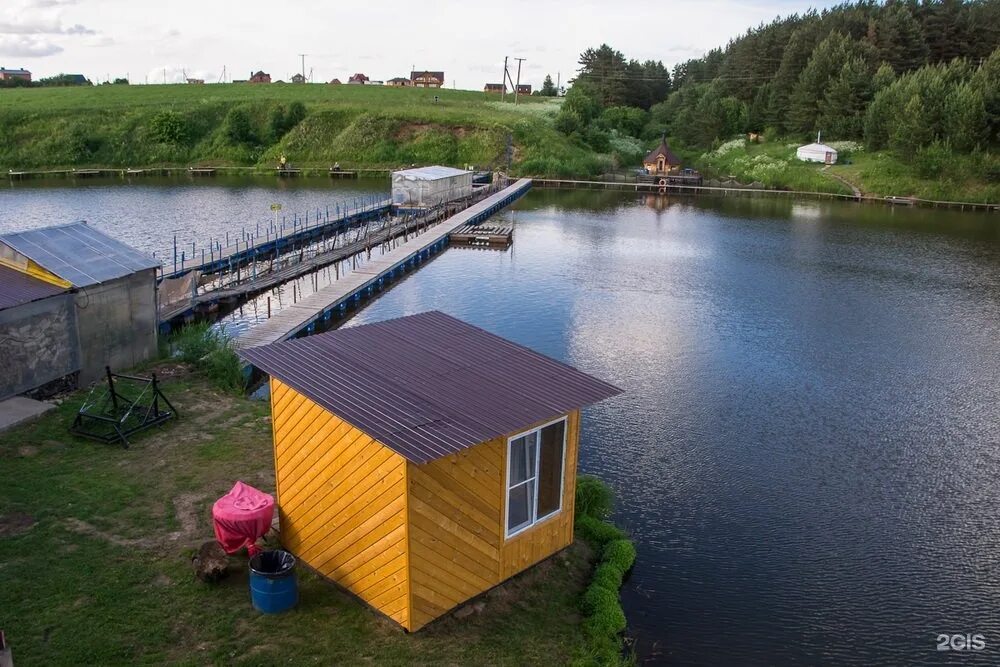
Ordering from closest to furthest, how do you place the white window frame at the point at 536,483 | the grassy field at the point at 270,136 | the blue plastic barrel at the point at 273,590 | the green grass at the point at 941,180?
the blue plastic barrel at the point at 273,590
the white window frame at the point at 536,483
the green grass at the point at 941,180
the grassy field at the point at 270,136

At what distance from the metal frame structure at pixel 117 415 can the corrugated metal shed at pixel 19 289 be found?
2236 mm

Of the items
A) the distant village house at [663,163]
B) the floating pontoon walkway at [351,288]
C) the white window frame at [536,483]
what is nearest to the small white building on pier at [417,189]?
the floating pontoon walkway at [351,288]

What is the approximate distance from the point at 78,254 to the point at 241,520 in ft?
34.2

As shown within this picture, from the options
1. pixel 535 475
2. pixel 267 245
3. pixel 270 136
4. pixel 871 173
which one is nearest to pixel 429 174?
pixel 267 245

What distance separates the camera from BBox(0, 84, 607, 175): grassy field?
75.8 m

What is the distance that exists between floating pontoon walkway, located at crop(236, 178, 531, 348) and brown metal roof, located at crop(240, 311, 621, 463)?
9865 millimetres

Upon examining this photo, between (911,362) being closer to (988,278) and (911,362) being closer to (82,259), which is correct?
(988,278)

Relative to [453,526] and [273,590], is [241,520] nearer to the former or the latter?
[273,590]

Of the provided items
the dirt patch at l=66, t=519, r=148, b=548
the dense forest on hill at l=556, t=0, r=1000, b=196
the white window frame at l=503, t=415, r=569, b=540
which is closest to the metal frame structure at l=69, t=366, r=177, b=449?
the dirt patch at l=66, t=519, r=148, b=548

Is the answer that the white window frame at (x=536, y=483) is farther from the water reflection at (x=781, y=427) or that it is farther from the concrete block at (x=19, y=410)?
the concrete block at (x=19, y=410)

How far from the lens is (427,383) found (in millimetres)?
10672

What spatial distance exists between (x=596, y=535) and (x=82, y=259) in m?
13.2

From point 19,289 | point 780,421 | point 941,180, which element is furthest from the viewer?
point 941,180

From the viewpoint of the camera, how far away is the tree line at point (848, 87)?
66.6m
